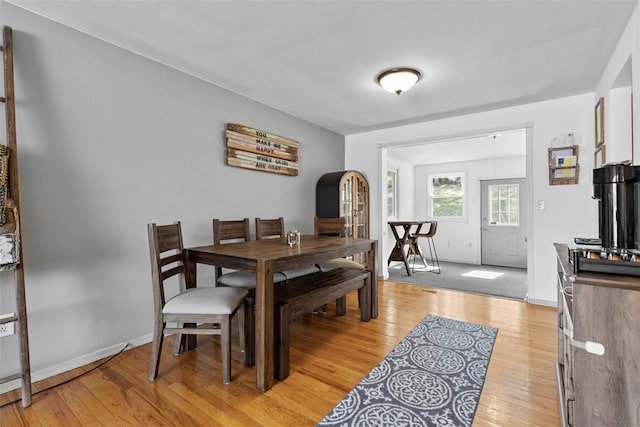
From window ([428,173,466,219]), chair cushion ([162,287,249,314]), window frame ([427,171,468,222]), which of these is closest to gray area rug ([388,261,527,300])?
window frame ([427,171,468,222])

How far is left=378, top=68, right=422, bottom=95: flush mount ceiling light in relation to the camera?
8.75 feet

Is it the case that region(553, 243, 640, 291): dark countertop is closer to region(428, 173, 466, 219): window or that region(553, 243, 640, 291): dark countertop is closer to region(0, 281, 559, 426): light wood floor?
region(0, 281, 559, 426): light wood floor

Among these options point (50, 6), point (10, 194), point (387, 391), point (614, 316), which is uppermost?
point (50, 6)

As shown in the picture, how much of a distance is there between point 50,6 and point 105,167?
1027 mm

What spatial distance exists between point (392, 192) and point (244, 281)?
4.64 m

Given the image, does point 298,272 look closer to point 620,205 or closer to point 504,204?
point 620,205

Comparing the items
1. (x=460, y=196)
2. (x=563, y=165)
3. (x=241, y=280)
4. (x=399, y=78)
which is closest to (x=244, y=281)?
(x=241, y=280)

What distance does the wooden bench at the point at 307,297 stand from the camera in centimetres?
196

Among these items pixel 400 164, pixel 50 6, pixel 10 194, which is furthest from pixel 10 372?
pixel 400 164

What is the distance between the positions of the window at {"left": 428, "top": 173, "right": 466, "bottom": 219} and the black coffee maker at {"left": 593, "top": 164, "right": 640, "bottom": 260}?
5202mm

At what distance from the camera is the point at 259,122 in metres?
3.53

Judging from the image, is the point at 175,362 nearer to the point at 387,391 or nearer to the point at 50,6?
the point at 387,391

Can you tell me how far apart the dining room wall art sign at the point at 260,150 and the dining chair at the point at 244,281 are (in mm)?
713

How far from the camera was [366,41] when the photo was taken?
7.42 ft
